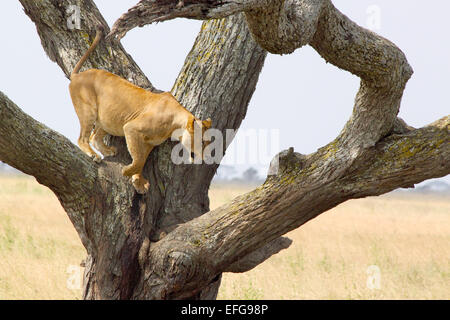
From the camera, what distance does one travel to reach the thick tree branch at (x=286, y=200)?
5754mm

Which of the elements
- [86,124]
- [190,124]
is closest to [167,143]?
[190,124]

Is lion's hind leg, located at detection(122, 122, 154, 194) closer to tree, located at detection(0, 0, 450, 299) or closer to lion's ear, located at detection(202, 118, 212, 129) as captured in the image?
tree, located at detection(0, 0, 450, 299)

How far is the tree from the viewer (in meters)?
5.55

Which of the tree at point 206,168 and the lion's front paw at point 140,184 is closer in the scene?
the tree at point 206,168

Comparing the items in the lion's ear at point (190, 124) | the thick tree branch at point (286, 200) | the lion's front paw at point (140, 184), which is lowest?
the thick tree branch at point (286, 200)

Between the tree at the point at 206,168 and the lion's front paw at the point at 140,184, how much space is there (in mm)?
86

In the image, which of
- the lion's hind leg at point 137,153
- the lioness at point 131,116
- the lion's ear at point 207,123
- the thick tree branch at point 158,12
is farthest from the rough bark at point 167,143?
the thick tree branch at point 158,12

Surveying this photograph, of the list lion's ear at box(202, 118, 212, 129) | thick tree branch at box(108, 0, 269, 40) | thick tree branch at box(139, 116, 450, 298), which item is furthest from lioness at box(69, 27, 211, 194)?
thick tree branch at box(108, 0, 269, 40)

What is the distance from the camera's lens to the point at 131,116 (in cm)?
607

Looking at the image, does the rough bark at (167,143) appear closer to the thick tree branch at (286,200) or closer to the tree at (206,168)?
the tree at (206,168)

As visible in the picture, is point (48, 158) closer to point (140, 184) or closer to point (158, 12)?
point (140, 184)

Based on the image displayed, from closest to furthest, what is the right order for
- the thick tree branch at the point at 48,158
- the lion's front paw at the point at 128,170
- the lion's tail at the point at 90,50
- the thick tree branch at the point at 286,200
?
the thick tree branch at the point at 48,158, the thick tree branch at the point at 286,200, the lion's front paw at the point at 128,170, the lion's tail at the point at 90,50

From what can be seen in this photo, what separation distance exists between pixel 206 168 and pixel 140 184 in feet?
2.72
